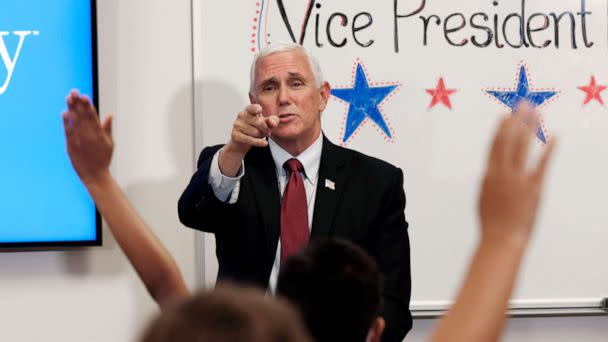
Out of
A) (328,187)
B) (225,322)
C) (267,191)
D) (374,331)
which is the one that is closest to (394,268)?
(328,187)

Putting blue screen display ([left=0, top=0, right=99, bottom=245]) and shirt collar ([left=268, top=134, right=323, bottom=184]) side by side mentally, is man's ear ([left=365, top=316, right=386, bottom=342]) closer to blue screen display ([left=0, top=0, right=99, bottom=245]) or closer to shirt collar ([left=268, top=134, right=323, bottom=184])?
shirt collar ([left=268, top=134, right=323, bottom=184])

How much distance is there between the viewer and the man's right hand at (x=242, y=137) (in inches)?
68.9

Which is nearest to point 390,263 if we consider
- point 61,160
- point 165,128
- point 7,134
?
point 165,128

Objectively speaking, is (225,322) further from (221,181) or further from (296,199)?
(296,199)

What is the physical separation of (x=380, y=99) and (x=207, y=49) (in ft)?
1.87

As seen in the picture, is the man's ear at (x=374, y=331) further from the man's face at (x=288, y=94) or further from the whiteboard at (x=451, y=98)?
the whiteboard at (x=451, y=98)

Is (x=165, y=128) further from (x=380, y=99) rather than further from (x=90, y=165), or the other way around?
(x=90, y=165)

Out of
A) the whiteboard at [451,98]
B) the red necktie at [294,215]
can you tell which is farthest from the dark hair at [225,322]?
the whiteboard at [451,98]

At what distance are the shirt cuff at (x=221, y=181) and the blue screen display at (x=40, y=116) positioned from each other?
0.70 m

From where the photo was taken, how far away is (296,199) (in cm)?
207

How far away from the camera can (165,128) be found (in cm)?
250

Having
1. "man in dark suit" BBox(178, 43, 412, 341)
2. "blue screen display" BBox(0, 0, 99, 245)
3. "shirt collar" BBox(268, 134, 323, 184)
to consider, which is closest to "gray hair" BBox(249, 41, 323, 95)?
"man in dark suit" BBox(178, 43, 412, 341)

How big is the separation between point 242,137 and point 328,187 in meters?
A: 0.40

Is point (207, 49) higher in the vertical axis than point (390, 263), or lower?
higher
